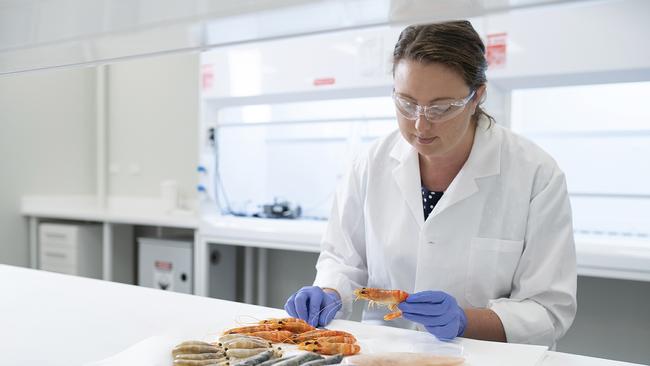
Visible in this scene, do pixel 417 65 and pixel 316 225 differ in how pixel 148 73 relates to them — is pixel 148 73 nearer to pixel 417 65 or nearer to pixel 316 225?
pixel 316 225

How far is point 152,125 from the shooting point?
4.46m

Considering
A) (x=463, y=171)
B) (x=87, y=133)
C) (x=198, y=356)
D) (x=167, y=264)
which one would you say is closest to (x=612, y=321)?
(x=463, y=171)

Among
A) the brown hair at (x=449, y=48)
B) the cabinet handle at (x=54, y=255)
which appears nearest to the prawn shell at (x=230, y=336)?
the brown hair at (x=449, y=48)

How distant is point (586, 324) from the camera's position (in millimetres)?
2752

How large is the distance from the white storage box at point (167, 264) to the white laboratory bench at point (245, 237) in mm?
129

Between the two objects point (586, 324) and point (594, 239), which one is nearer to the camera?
point (594, 239)

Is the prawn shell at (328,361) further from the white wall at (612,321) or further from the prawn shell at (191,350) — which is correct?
the white wall at (612,321)

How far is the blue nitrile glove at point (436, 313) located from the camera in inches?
45.7

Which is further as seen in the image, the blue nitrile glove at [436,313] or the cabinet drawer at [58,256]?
the cabinet drawer at [58,256]

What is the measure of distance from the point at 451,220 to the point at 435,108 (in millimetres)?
352

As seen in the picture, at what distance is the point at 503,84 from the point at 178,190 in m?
2.73

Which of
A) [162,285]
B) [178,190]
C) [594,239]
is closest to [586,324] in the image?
[594,239]

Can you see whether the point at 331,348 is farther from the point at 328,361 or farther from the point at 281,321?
the point at 281,321

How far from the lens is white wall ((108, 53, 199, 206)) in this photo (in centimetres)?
430
